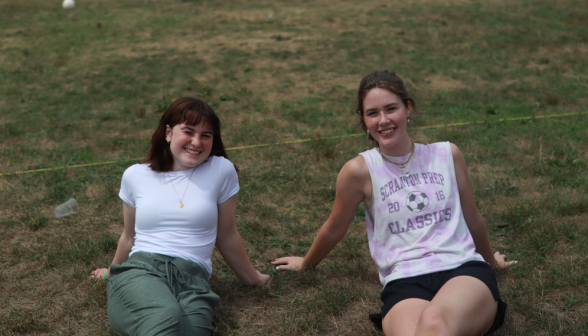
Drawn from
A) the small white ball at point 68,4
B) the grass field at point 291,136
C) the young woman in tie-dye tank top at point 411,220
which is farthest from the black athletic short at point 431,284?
the small white ball at point 68,4

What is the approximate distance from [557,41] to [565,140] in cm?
507

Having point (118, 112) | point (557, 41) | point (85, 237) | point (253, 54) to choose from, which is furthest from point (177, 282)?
point (557, 41)

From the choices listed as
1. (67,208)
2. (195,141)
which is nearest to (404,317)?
(195,141)

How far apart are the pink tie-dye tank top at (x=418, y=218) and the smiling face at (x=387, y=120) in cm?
7

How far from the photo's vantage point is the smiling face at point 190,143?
2666 millimetres

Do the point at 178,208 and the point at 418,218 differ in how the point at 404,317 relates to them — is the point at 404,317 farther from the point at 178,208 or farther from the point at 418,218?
the point at 178,208

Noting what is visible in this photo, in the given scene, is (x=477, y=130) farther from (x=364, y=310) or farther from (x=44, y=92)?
(x=44, y=92)

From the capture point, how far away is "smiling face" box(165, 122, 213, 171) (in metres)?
2.67

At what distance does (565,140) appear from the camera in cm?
497

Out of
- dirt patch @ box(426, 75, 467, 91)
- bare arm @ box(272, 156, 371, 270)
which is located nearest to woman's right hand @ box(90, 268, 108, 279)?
bare arm @ box(272, 156, 371, 270)

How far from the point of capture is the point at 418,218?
2439 millimetres

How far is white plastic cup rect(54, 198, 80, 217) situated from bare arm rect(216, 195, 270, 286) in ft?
5.48

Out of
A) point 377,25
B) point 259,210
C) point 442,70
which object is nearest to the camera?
point 259,210

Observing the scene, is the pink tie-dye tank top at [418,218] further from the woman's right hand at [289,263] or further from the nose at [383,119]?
the woman's right hand at [289,263]
